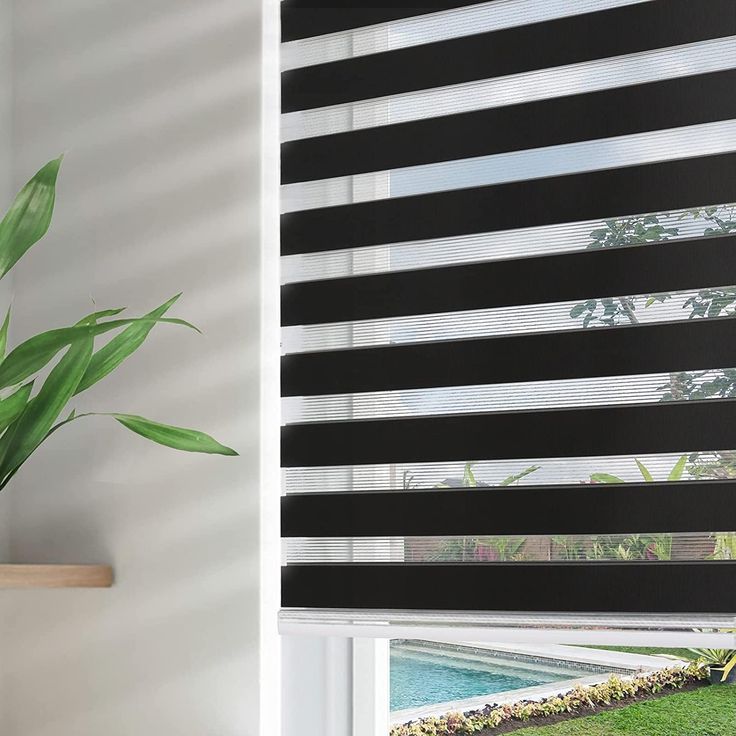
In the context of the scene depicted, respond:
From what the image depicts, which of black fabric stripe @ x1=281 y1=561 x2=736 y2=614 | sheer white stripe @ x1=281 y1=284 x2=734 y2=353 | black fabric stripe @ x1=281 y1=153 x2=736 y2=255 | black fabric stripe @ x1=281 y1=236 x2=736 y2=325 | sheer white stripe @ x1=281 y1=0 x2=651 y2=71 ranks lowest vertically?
black fabric stripe @ x1=281 y1=561 x2=736 y2=614

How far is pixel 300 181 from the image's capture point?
1228mm

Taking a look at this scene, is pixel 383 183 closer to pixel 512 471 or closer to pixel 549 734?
pixel 512 471

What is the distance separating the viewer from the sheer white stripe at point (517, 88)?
3.48 feet

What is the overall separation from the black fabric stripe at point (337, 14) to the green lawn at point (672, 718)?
2.90ft

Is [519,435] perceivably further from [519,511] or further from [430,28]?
[430,28]

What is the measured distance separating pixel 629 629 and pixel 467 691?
0.30m

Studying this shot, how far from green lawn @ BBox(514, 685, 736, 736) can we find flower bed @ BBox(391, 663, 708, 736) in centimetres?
1

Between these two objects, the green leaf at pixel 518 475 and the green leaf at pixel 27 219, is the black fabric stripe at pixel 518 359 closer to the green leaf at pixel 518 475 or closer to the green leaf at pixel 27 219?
the green leaf at pixel 518 475

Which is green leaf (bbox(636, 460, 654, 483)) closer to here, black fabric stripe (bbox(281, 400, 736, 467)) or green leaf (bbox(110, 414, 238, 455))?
black fabric stripe (bbox(281, 400, 736, 467))

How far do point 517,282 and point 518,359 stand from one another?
91mm

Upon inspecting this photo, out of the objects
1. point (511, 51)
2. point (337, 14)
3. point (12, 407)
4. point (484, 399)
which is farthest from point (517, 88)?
point (12, 407)

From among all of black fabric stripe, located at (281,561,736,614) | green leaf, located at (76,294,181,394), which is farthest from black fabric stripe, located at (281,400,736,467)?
green leaf, located at (76,294,181,394)

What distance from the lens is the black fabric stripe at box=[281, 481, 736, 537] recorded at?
99 cm

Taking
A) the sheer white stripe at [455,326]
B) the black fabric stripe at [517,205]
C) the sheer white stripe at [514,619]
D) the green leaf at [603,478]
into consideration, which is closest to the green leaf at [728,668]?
the sheer white stripe at [514,619]
